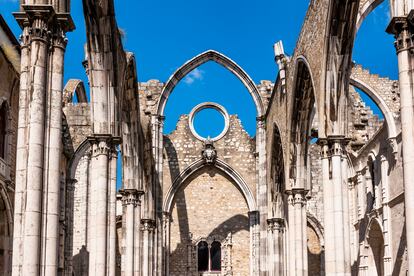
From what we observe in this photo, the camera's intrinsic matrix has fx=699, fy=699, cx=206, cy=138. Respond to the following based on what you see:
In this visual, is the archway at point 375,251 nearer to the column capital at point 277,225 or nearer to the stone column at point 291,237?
the column capital at point 277,225

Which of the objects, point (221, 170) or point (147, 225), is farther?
point (221, 170)

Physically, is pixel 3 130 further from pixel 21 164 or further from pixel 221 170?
pixel 221 170

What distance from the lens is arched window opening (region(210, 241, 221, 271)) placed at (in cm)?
2570

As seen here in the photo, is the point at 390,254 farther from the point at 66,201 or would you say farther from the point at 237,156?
the point at 66,201

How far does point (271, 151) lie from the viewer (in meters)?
22.8

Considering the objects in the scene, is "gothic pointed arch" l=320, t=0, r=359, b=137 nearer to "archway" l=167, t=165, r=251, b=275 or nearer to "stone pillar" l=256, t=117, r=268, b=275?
"stone pillar" l=256, t=117, r=268, b=275

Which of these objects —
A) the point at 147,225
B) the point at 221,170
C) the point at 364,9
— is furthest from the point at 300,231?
the point at 221,170

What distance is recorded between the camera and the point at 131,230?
1948 cm

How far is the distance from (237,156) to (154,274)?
5.63 meters

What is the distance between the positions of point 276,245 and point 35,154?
1478 cm

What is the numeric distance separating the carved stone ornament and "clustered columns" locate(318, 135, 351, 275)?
1136 cm

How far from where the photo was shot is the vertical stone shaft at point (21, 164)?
8.45 metres

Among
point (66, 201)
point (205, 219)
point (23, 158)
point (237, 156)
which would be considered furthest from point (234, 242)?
point (23, 158)

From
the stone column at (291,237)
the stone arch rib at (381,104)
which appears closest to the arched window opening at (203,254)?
the stone column at (291,237)
